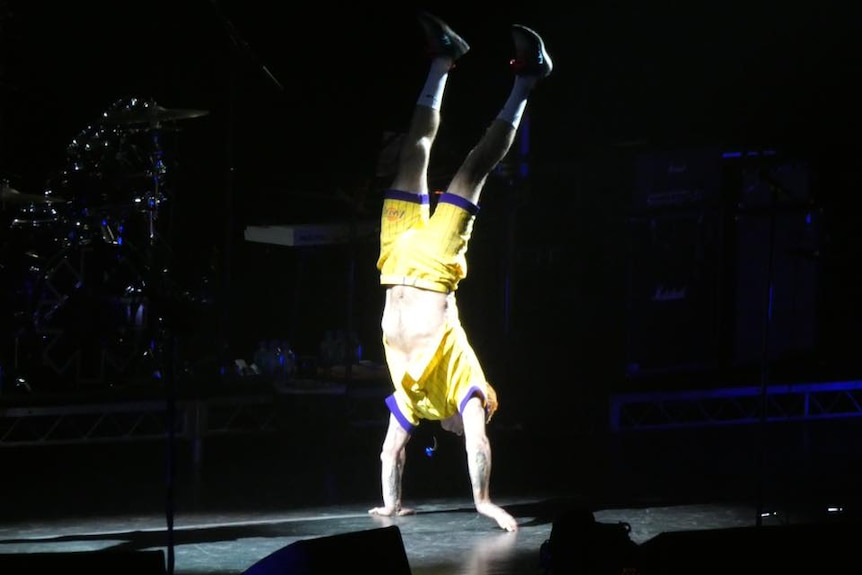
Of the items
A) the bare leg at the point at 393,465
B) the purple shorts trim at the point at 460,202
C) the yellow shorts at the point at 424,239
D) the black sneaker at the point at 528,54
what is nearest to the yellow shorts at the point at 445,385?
the bare leg at the point at 393,465

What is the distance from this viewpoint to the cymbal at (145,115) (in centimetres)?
920

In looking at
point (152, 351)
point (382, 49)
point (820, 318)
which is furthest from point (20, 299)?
point (820, 318)

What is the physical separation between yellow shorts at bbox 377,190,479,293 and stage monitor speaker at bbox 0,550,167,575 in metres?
3.72

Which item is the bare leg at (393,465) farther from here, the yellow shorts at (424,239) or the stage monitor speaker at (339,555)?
the stage monitor speaker at (339,555)

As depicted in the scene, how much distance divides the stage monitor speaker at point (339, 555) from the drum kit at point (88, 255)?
4.92 meters

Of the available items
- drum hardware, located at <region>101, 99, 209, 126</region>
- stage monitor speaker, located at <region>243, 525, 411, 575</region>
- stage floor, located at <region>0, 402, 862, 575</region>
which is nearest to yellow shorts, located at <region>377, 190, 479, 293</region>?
stage floor, located at <region>0, 402, 862, 575</region>

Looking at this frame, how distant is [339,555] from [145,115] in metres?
5.92

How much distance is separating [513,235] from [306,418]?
1.95 metres

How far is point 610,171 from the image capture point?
10.7 meters

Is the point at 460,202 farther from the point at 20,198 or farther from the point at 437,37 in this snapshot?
the point at 20,198

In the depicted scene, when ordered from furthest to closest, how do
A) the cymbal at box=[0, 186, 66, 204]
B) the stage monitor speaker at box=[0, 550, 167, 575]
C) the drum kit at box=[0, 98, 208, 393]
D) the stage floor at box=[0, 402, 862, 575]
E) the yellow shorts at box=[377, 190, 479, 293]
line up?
the drum kit at box=[0, 98, 208, 393], the cymbal at box=[0, 186, 66, 204], the yellow shorts at box=[377, 190, 479, 293], the stage floor at box=[0, 402, 862, 575], the stage monitor speaker at box=[0, 550, 167, 575]

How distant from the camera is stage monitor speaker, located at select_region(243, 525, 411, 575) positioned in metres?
3.80

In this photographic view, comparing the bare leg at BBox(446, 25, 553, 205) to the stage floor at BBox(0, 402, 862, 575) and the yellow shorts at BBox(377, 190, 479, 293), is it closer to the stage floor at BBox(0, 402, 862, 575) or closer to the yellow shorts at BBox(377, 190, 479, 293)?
the yellow shorts at BBox(377, 190, 479, 293)

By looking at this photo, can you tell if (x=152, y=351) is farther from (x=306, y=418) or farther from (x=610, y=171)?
(x=610, y=171)
